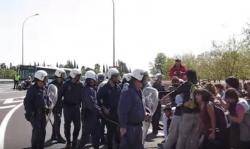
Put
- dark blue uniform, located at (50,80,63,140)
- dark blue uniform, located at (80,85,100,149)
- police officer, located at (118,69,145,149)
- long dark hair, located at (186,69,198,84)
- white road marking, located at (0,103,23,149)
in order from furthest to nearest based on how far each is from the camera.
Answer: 1. white road marking, located at (0,103,23,149)
2. dark blue uniform, located at (50,80,63,140)
3. dark blue uniform, located at (80,85,100,149)
4. long dark hair, located at (186,69,198,84)
5. police officer, located at (118,69,145,149)

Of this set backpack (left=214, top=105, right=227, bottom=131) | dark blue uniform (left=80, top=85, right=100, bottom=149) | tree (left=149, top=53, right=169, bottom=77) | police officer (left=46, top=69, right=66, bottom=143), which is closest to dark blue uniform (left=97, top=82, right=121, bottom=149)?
dark blue uniform (left=80, top=85, right=100, bottom=149)

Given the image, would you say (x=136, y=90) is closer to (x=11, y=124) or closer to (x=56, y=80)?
(x=56, y=80)

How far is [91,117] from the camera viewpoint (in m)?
12.7

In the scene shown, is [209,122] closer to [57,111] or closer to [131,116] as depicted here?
[131,116]

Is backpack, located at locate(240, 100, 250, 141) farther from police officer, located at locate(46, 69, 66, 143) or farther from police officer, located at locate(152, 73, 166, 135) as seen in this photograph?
police officer, located at locate(152, 73, 166, 135)

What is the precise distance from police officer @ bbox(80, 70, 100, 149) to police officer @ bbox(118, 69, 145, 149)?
3402 millimetres

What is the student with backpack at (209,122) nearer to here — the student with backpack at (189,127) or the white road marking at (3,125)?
the student with backpack at (189,127)

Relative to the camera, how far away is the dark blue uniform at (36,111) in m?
11.7

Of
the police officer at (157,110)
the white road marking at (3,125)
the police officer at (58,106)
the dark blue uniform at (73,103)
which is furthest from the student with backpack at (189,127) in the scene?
the police officer at (157,110)

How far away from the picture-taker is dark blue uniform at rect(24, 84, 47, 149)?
11656 millimetres

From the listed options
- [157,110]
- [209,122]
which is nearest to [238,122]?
[209,122]

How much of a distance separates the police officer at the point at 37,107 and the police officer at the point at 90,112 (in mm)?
1170

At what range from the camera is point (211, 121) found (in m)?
9.86

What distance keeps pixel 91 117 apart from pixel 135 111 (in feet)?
12.1
